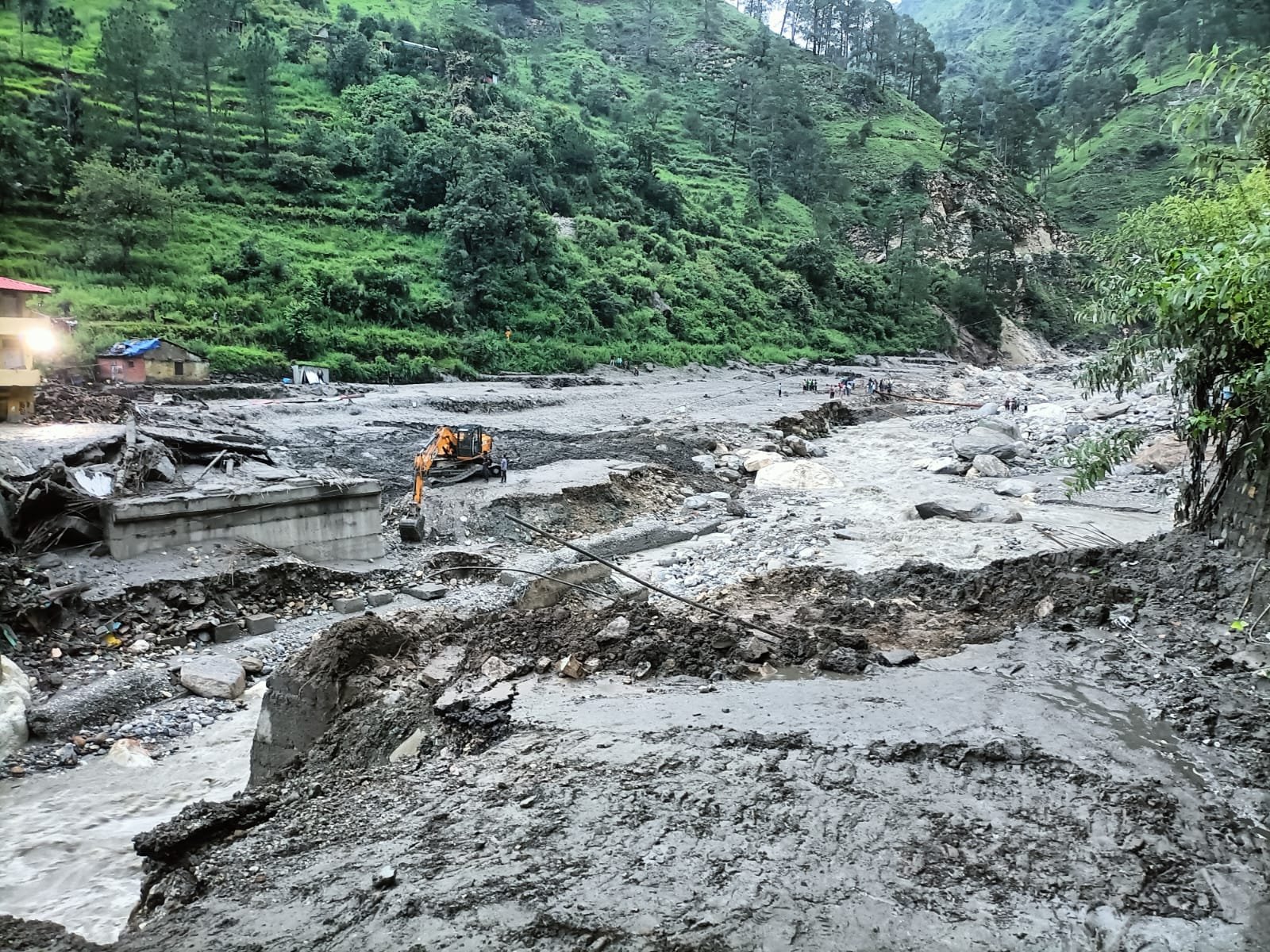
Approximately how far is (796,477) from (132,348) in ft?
69.5

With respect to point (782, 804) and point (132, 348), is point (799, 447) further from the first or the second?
point (132, 348)

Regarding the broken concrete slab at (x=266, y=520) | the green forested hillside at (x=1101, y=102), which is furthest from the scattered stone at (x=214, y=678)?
the green forested hillside at (x=1101, y=102)

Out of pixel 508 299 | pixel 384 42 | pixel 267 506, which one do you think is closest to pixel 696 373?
pixel 508 299

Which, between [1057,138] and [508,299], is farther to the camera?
[1057,138]

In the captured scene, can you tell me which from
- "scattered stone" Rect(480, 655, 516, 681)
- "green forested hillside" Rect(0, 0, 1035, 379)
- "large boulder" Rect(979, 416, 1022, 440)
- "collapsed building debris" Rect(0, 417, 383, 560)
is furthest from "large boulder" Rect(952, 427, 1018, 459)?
"green forested hillside" Rect(0, 0, 1035, 379)

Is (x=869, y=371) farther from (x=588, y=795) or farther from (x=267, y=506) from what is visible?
(x=588, y=795)

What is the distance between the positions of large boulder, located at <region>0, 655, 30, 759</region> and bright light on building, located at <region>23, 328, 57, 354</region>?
11.9 meters

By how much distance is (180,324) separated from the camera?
94.7ft

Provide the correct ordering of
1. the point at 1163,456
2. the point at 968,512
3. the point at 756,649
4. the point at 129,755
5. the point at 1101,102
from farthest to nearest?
the point at 1101,102
the point at 1163,456
the point at 968,512
the point at 129,755
the point at 756,649

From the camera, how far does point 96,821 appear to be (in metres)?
6.50

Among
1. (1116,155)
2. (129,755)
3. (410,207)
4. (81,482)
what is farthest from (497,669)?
(1116,155)

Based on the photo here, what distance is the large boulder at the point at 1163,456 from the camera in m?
17.4

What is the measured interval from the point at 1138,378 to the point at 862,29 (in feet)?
407

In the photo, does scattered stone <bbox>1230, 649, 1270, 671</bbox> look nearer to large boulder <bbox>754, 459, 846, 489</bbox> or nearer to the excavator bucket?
the excavator bucket
